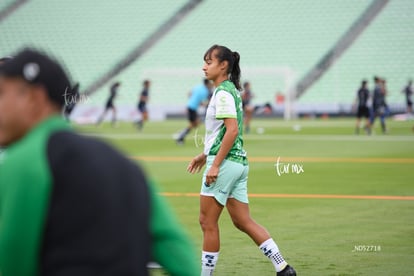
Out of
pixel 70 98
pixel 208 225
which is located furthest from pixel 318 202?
pixel 70 98

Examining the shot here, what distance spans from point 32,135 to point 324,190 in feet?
41.6

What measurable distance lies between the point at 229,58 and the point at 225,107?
457 millimetres

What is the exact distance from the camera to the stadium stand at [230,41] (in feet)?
148

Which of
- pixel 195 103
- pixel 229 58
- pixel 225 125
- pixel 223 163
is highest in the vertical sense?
pixel 229 58

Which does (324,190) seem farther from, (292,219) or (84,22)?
(84,22)

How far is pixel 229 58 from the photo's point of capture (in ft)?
24.9

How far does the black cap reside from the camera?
2.94m

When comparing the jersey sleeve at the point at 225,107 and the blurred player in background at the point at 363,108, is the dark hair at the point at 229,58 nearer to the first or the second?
the jersey sleeve at the point at 225,107

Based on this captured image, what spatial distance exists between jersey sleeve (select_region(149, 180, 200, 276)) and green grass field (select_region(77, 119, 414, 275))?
0.95 ft

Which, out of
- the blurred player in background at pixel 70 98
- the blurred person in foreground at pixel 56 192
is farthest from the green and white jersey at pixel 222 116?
the blurred person in foreground at pixel 56 192

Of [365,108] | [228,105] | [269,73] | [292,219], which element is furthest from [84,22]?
[228,105]

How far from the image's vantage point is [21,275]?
2.88 m

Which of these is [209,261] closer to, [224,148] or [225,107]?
[224,148]

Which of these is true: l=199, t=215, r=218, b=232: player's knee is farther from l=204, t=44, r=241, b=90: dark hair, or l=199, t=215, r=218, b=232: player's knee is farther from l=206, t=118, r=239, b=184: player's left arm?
l=204, t=44, r=241, b=90: dark hair
